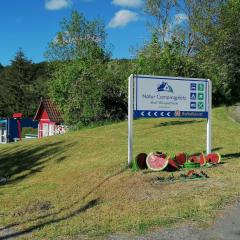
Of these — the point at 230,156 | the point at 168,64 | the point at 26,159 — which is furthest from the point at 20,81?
the point at 230,156

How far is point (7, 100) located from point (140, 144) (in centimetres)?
7491

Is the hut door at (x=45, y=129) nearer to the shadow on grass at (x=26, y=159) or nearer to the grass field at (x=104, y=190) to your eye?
the shadow on grass at (x=26, y=159)

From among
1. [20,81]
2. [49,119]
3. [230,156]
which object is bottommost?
[230,156]

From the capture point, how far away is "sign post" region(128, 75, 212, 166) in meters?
12.2

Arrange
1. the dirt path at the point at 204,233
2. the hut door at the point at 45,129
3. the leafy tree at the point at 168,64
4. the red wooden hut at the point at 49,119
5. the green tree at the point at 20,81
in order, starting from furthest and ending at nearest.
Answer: the green tree at the point at 20,81
the hut door at the point at 45,129
the red wooden hut at the point at 49,119
the leafy tree at the point at 168,64
the dirt path at the point at 204,233

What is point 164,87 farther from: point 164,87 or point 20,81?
point 20,81

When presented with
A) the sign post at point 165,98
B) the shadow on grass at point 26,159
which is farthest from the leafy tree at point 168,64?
the sign post at point 165,98

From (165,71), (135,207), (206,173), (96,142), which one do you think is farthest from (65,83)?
(135,207)

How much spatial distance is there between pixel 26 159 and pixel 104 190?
7847mm

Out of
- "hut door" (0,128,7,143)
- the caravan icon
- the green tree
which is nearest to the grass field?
the caravan icon

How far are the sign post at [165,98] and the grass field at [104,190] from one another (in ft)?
4.65

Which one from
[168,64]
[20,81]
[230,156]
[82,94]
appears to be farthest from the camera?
[20,81]

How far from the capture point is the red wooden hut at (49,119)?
47.6m

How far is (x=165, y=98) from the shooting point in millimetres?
12602
